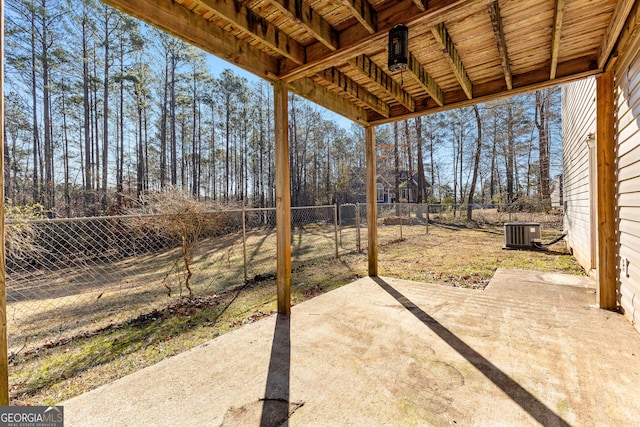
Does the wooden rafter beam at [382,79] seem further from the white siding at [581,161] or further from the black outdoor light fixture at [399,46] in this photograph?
the white siding at [581,161]

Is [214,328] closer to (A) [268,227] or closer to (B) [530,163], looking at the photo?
(A) [268,227]

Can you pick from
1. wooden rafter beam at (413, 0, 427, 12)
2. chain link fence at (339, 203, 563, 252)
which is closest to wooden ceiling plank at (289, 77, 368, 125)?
wooden rafter beam at (413, 0, 427, 12)

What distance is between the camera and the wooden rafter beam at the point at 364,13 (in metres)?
1.97

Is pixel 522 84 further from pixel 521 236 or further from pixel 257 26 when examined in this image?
pixel 521 236

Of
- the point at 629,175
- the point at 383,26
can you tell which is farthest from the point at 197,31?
the point at 629,175

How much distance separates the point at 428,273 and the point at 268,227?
289 inches

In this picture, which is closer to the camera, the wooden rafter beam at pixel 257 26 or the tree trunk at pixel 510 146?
the wooden rafter beam at pixel 257 26

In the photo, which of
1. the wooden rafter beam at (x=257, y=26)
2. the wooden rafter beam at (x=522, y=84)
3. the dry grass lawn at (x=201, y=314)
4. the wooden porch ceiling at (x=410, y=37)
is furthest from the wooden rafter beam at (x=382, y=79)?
the dry grass lawn at (x=201, y=314)

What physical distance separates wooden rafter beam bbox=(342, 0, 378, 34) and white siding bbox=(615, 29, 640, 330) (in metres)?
2.26

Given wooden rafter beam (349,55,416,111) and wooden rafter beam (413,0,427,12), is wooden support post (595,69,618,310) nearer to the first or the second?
wooden rafter beam (349,55,416,111)

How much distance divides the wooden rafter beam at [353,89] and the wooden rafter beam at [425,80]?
0.80 m

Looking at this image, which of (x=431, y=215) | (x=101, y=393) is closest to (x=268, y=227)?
(x=101, y=393)

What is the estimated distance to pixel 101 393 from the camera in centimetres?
→ 179

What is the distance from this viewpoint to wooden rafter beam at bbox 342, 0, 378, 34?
1.97 meters
